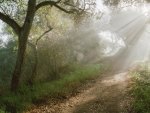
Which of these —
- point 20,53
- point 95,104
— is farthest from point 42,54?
point 95,104

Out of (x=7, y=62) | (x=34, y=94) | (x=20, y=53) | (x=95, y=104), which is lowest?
(x=7, y=62)

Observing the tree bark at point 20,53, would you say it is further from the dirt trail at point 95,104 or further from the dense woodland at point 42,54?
the dirt trail at point 95,104

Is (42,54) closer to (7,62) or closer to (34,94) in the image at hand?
(34,94)

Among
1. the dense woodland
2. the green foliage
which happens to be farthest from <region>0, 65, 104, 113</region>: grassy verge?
the green foliage

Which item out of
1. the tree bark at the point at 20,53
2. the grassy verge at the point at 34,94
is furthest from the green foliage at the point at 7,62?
the tree bark at the point at 20,53

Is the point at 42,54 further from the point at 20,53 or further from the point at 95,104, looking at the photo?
the point at 95,104

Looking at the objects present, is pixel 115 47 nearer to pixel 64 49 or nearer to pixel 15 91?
pixel 64 49

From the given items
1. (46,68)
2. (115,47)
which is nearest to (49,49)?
(46,68)

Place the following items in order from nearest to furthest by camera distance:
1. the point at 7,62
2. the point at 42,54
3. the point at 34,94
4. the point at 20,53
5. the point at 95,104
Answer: the point at 95,104 → the point at 34,94 → the point at 20,53 → the point at 42,54 → the point at 7,62

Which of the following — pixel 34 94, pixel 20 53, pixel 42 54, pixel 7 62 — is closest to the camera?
pixel 34 94

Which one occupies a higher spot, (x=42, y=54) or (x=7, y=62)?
(x=42, y=54)

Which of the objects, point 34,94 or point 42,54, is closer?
point 34,94

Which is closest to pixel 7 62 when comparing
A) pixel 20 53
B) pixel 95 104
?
pixel 20 53

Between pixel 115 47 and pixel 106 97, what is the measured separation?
181ft
